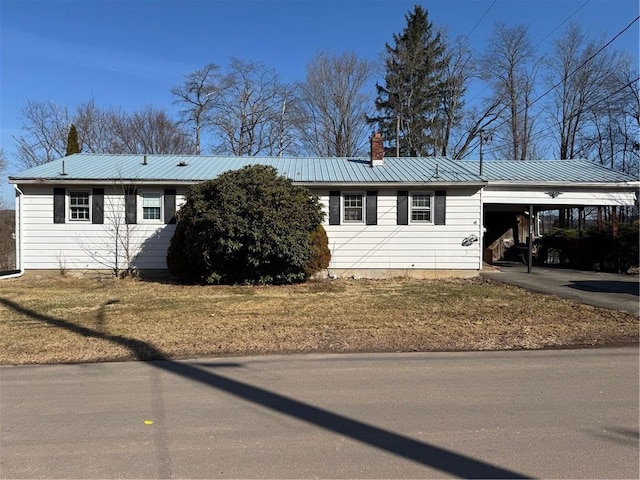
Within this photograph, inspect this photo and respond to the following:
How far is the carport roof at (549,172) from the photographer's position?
676 inches

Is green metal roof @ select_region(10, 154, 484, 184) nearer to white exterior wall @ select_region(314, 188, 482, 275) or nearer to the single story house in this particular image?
the single story house

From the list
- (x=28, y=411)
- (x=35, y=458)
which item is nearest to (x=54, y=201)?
(x=28, y=411)

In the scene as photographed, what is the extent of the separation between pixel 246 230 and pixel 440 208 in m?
6.88

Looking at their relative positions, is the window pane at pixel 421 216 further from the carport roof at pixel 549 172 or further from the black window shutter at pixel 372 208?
the carport roof at pixel 549 172

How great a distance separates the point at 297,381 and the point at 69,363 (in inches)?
119

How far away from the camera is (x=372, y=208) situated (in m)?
15.9

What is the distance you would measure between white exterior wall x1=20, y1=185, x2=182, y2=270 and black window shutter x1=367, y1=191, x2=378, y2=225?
6386 millimetres

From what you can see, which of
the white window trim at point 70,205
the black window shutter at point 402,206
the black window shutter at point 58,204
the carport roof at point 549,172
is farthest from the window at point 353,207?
the black window shutter at point 58,204

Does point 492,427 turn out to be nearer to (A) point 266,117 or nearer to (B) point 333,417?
(B) point 333,417

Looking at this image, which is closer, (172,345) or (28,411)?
(28,411)

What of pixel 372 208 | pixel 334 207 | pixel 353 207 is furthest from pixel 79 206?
pixel 372 208

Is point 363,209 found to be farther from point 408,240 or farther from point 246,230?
point 246,230

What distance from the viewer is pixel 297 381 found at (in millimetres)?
5098

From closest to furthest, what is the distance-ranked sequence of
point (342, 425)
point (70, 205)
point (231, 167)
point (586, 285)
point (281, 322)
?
1. point (342, 425)
2. point (281, 322)
3. point (586, 285)
4. point (70, 205)
5. point (231, 167)
